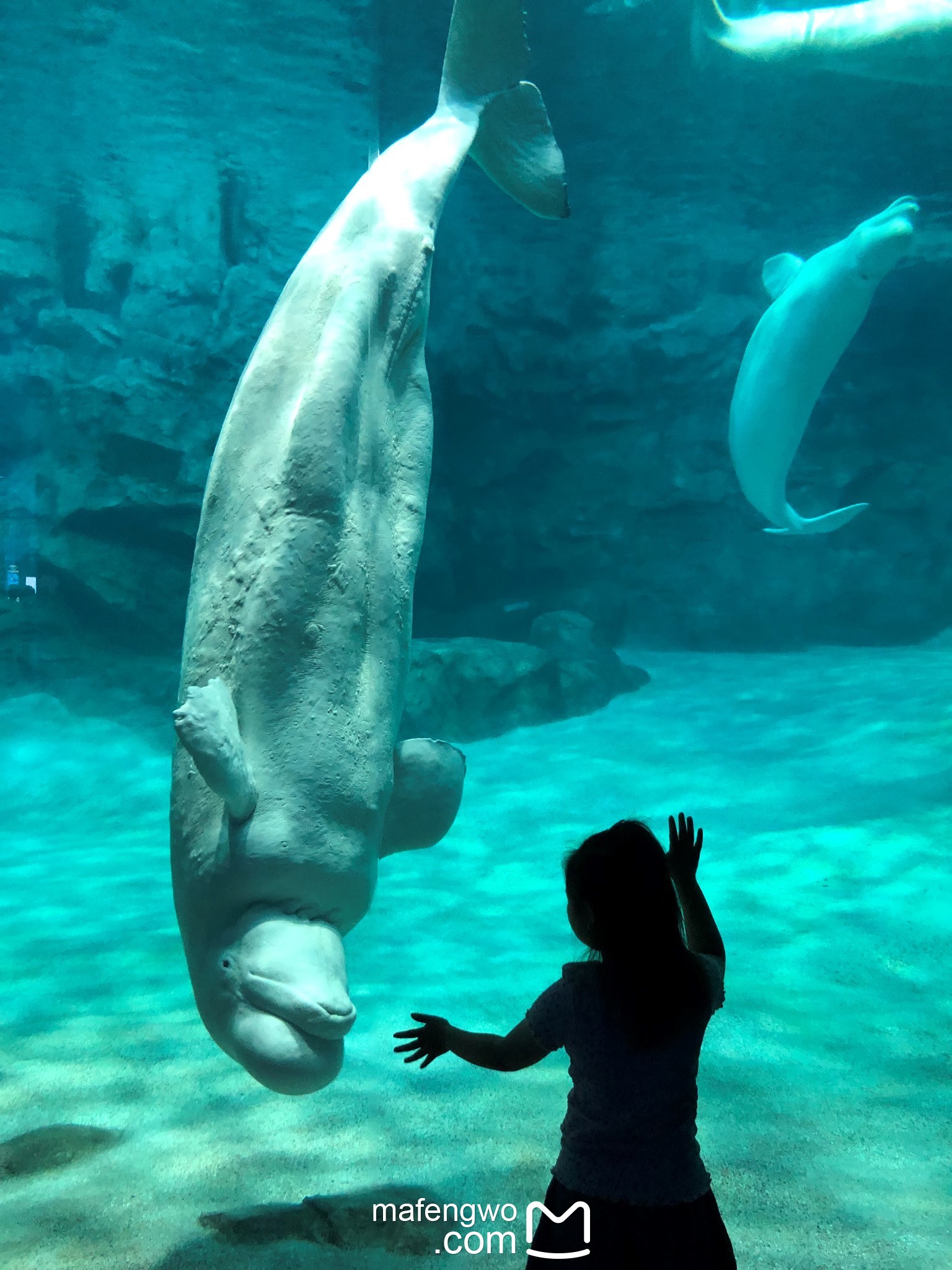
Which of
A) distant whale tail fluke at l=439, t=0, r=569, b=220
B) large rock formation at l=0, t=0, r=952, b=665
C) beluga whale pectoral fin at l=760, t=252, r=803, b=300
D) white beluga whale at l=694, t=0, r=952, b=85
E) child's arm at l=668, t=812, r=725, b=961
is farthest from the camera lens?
large rock formation at l=0, t=0, r=952, b=665

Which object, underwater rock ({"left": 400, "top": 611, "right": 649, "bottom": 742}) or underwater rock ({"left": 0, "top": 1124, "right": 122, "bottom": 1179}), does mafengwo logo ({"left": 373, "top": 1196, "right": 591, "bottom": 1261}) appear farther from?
underwater rock ({"left": 400, "top": 611, "right": 649, "bottom": 742})

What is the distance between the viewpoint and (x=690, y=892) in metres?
1.95

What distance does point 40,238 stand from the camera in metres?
14.9

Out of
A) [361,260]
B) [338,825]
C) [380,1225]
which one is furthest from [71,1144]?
[361,260]

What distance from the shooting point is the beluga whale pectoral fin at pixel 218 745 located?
2.21 metres

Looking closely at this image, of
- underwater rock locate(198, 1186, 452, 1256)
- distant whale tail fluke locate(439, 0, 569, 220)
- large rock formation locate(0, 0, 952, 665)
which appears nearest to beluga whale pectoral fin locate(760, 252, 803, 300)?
large rock formation locate(0, 0, 952, 665)

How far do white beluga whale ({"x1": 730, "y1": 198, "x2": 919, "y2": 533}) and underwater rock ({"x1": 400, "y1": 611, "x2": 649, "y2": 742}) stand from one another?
3.72m

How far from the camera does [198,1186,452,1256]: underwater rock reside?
2.49 metres

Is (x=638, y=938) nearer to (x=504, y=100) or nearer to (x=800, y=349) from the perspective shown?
(x=504, y=100)

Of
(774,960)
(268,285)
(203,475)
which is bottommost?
(774,960)

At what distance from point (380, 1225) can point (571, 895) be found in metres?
1.58

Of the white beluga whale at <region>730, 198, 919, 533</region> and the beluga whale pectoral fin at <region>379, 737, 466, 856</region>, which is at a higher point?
the white beluga whale at <region>730, 198, 919, 533</region>

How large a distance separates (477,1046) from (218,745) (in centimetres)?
97

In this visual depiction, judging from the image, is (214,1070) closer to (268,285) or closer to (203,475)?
(203,475)
